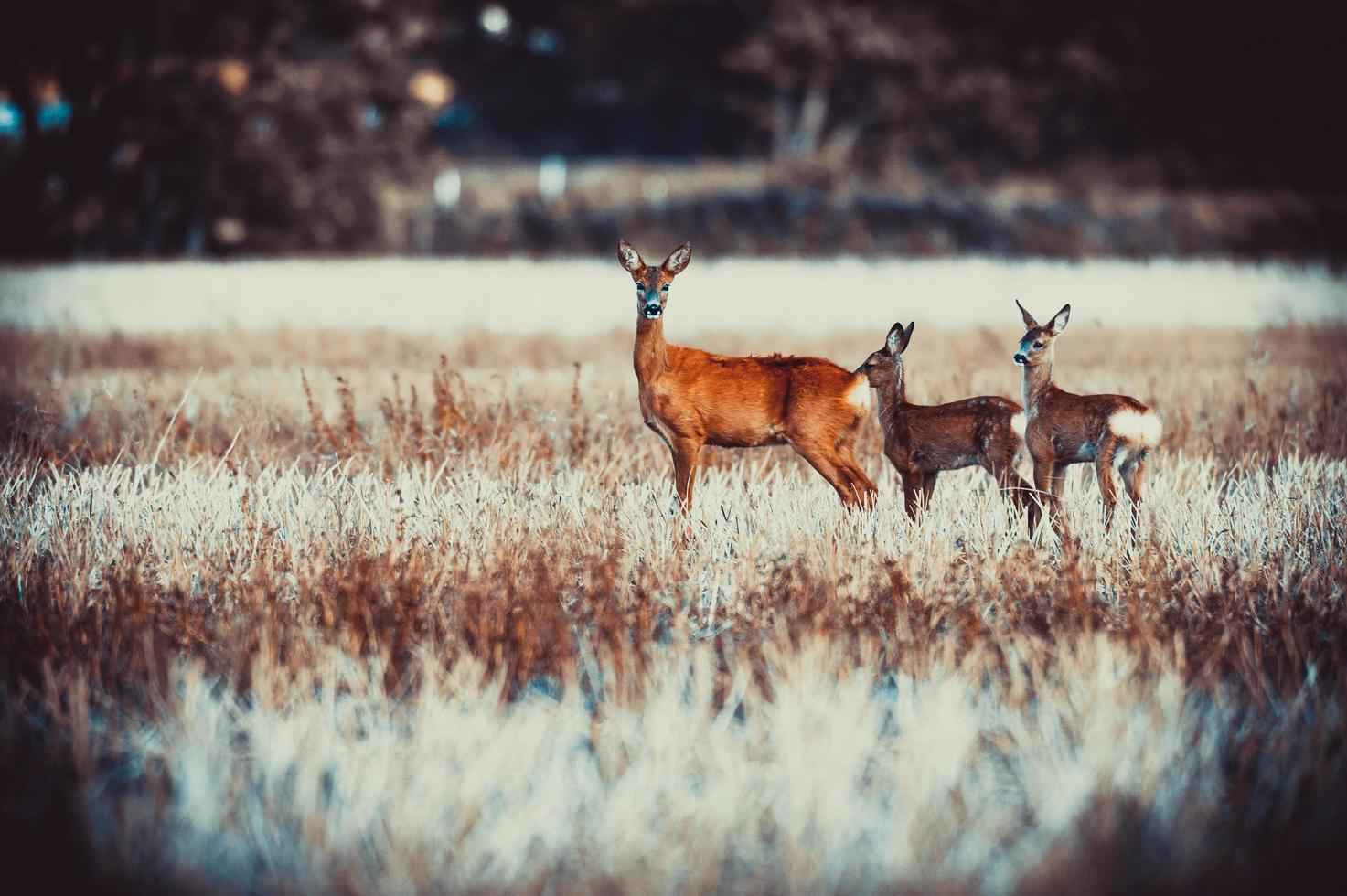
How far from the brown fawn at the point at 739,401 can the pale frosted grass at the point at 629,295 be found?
7614 mm

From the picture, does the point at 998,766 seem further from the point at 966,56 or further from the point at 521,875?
the point at 966,56

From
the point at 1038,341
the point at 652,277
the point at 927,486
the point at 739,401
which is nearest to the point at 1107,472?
the point at 1038,341

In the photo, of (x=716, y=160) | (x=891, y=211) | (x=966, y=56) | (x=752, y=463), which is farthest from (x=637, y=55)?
(x=752, y=463)

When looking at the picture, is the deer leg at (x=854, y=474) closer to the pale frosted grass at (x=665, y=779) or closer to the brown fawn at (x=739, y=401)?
the brown fawn at (x=739, y=401)

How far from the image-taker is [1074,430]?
6.64 meters

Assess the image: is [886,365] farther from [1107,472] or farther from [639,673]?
[639,673]

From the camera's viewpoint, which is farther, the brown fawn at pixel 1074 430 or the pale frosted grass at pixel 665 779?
the brown fawn at pixel 1074 430

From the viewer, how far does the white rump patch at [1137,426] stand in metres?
6.46

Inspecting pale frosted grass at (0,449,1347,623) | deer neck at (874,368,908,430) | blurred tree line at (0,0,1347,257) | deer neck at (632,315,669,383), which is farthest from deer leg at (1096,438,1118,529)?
blurred tree line at (0,0,1347,257)

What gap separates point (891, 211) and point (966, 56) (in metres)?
11.0

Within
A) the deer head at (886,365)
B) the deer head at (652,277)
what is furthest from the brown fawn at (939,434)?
the deer head at (652,277)

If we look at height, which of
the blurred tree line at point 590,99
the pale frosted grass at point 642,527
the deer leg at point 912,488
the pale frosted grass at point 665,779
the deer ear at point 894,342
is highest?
the blurred tree line at point 590,99

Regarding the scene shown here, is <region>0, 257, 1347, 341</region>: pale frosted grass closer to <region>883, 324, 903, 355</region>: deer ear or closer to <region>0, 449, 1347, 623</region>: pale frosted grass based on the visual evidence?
<region>0, 449, 1347, 623</region>: pale frosted grass

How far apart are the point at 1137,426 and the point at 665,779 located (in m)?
3.14
